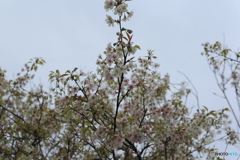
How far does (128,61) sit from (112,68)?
0.71ft

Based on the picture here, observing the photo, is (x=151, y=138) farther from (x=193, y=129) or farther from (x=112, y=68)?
(x=112, y=68)

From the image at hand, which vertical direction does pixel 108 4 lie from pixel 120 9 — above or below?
above

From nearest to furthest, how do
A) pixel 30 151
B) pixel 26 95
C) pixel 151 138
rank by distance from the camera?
pixel 151 138, pixel 30 151, pixel 26 95

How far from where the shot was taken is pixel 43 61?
198 inches

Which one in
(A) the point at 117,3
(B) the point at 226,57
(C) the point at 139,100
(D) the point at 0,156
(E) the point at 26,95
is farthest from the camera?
(E) the point at 26,95

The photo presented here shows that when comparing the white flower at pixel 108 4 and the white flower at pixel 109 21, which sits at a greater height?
the white flower at pixel 108 4

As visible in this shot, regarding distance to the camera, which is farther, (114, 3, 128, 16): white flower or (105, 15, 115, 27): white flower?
(105, 15, 115, 27): white flower

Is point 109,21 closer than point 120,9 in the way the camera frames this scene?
No

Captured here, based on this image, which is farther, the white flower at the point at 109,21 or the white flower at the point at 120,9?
the white flower at the point at 109,21

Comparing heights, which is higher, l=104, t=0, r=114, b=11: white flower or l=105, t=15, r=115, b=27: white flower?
l=104, t=0, r=114, b=11: white flower

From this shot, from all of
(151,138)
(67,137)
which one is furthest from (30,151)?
(151,138)

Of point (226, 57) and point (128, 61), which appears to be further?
point (226, 57)

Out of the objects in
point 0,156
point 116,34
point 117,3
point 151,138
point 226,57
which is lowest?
point 151,138

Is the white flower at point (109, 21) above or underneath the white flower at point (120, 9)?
above
